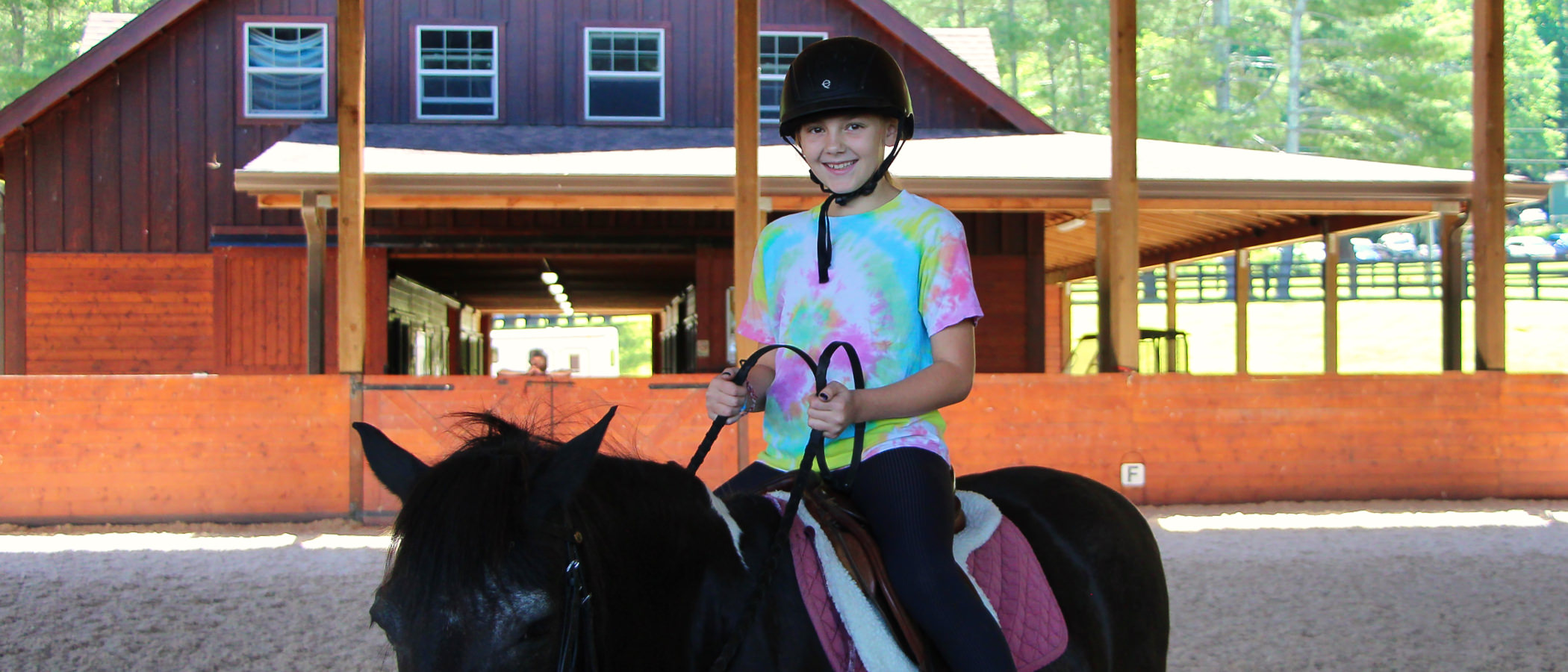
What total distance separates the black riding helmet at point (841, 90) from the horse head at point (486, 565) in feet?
2.37

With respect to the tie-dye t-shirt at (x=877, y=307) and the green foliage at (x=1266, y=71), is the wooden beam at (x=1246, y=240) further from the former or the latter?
the green foliage at (x=1266, y=71)

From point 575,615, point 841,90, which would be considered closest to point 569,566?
point 575,615

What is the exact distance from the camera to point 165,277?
13578 millimetres

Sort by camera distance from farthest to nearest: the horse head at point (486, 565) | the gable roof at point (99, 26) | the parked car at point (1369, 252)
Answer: the parked car at point (1369, 252) → the gable roof at point (99, 26) → the horse head at point (486, 565)

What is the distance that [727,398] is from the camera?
76.6 inches

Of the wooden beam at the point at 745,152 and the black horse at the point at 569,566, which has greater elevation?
the wooden beam at the point at 745,152

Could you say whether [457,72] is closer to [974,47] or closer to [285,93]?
[285,93]

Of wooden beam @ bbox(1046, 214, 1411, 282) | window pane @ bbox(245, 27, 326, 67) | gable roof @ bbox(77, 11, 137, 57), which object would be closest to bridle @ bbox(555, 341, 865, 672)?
wooden beam @ bbox(1046, 214, 1411, 282)

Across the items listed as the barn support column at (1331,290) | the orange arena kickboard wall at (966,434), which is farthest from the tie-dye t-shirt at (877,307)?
the barn support column at (1331,290)

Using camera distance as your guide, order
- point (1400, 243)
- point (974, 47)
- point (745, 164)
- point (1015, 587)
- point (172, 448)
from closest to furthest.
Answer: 1. point (1015, 587)
2. point (172, 448)
3. point (745, 164)
4. point (974, 47)
5. point (1400, 243)

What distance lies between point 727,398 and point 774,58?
1321 centimetres

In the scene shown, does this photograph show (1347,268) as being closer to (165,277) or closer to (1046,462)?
(1046,462)

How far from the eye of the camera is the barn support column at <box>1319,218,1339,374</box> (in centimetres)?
1302

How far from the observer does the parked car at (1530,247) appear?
38.9 m
